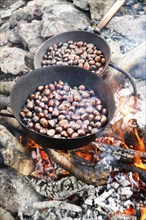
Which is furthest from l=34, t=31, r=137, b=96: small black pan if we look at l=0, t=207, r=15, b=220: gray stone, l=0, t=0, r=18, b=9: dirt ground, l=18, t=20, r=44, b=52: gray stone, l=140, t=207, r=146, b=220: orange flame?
l=0, t=0, r=18, b=9: dirt ground

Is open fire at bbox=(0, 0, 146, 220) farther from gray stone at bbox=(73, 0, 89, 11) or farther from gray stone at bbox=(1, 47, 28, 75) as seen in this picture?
gray stone at bbox=(73, 0, 89, 11)

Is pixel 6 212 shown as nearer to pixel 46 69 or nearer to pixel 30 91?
pixel 30 91

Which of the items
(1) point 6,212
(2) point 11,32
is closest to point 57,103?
(1) point 6,212

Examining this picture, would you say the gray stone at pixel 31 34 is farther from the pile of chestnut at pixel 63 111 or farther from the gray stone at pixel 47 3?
the pile of chestnut at pixel 63 111

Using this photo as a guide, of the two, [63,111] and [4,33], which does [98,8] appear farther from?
[63,111]

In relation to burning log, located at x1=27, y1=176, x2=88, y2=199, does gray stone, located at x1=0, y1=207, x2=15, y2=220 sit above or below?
below
